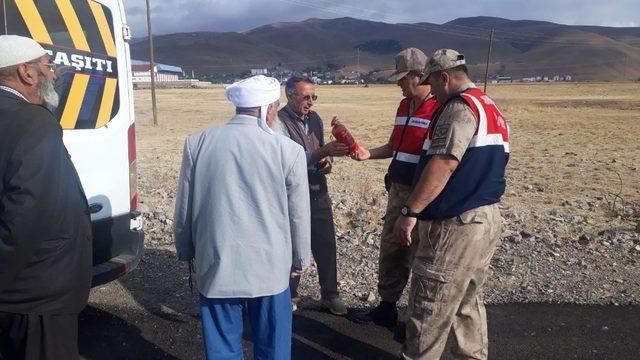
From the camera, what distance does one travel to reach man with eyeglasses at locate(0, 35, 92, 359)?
6.82ft

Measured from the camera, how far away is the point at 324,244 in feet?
13.4

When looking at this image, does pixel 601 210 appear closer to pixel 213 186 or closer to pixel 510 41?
pixel 213 186

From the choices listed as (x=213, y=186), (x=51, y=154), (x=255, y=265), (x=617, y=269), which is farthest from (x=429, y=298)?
(x=617, y=269)

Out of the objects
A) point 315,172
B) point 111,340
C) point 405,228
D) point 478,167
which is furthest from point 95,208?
point 478,167

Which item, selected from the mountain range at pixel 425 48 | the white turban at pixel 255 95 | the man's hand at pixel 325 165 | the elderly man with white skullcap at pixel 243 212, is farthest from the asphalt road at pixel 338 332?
the mountain range at pixel 425 48

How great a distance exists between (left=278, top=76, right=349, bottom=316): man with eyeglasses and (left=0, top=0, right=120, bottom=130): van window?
123 cm

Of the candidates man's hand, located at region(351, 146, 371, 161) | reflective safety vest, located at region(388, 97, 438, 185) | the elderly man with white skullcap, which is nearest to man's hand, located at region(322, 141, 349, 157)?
man's hand, located at region(351, 146, 371, 161)

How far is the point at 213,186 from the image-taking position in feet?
8.23

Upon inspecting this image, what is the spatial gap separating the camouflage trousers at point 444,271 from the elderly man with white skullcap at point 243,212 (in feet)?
2.33

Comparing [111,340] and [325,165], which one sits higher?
[325,165]

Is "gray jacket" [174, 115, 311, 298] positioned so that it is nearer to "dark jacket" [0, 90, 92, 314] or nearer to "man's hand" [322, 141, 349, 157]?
"dark jacket" [0, 90, 92, 314]

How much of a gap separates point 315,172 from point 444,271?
4.71ft

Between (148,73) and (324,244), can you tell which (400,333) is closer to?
(324,244)

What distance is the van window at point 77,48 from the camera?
125 inches
